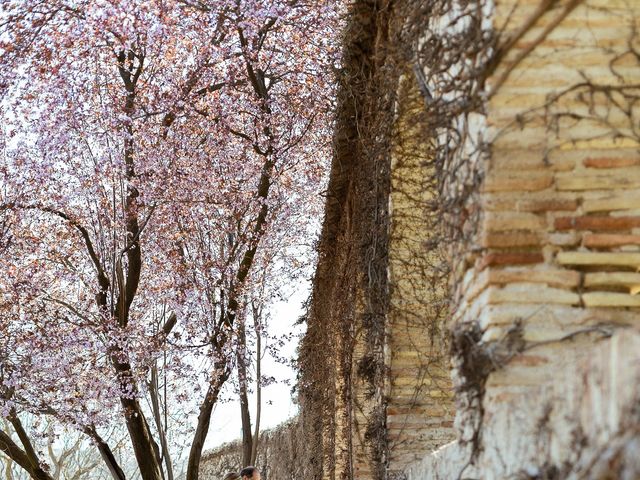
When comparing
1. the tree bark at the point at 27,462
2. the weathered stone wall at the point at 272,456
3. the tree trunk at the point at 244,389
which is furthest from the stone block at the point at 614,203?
the weathered stone wall at the point at 272,456

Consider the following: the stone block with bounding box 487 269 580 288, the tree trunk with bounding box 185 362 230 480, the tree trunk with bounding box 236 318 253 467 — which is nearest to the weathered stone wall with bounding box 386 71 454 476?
the stone block with bounding box 487 269 580 288

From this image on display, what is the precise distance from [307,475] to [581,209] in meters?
10.3

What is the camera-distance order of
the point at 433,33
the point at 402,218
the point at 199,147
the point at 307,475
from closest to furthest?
1. the point at 433,33
2. the point at 402,218
3. the point at 199,147
4. the point at 307,475

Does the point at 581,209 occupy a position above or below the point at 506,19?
below

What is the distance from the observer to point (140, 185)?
10109mm

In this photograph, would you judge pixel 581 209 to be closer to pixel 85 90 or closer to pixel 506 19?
pixel 506 19

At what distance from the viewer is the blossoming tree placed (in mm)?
9992

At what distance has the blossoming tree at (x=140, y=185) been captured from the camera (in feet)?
32.8

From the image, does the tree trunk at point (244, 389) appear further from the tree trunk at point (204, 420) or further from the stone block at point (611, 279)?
the stone block at point (611, 279)

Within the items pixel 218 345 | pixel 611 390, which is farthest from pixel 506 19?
pixel 218 345

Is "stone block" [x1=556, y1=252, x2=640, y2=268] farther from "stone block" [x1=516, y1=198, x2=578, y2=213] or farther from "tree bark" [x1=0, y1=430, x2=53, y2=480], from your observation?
"tree bark" [x1=0, y1=430, x2=53, y2=480]

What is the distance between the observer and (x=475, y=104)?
346 cm

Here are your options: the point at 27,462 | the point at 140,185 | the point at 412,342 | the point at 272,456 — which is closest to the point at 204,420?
the point at 27,462

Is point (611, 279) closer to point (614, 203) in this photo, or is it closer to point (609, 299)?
point (609, 299)
